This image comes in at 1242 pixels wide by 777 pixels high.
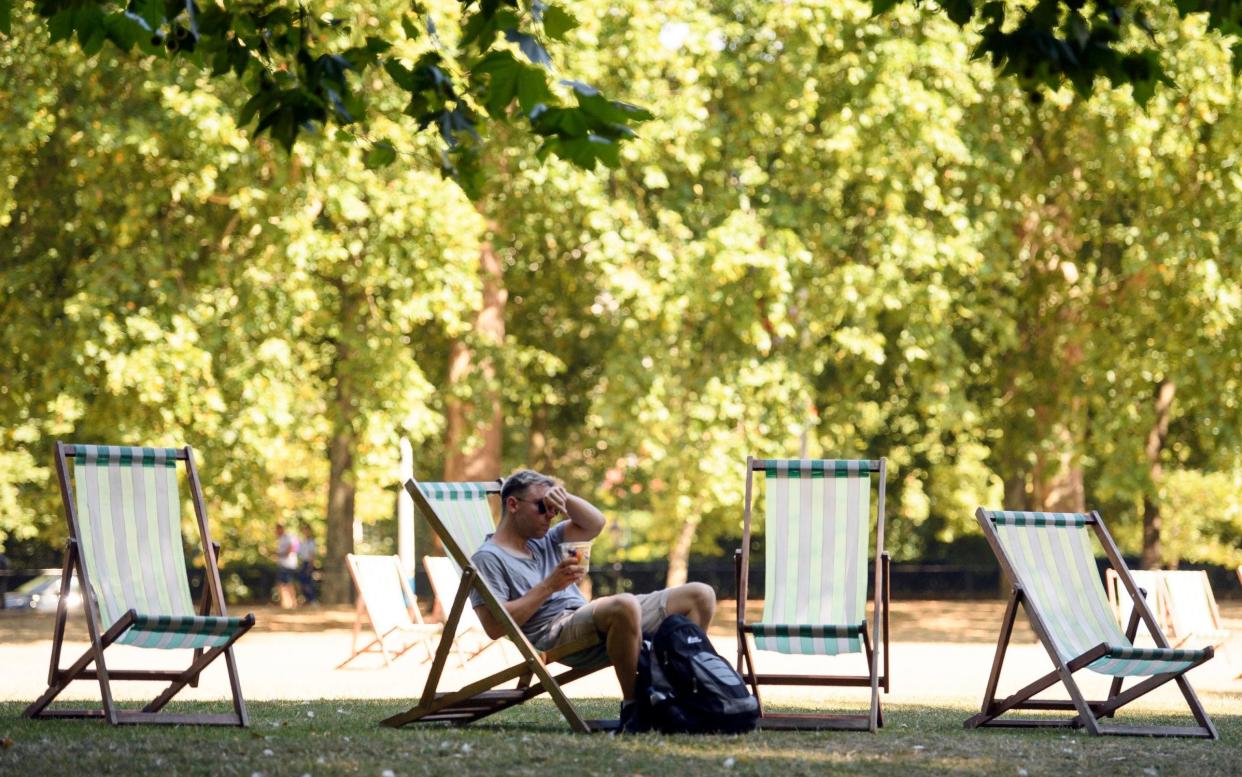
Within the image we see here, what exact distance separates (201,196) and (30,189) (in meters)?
3.01

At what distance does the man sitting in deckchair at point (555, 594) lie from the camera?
20.6ft

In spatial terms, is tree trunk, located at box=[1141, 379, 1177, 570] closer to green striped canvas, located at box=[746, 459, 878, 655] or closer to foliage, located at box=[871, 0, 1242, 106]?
green striped canvas, located at box=[746, 459, 878, 655]

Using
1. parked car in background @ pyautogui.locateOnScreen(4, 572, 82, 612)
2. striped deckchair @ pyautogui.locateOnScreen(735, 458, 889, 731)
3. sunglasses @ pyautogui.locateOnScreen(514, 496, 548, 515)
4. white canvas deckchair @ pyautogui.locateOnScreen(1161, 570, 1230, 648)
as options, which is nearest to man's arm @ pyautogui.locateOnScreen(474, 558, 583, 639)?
sunglasses @ pyautogui.locateOnScreen(514, 496, 548, 515)

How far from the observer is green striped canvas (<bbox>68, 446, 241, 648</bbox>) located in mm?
6953

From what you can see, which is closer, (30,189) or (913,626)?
(30,189)

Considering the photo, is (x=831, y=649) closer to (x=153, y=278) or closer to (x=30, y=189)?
(x=153, y=278)

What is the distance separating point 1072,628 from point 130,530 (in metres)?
3.81

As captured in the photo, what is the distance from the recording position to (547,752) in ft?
18.3

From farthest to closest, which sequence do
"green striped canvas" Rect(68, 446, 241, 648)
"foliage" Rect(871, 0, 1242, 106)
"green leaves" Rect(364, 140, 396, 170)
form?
"green striped canvas" Rect(68, 446, 241, 648) < "green leaves" Rect(364, 140, 396, 170) < "foliage" Rect(871, 0, 1242, 106)

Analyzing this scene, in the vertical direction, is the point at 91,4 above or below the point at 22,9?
A: below

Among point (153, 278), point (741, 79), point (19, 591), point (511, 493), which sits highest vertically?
point (741, 79)

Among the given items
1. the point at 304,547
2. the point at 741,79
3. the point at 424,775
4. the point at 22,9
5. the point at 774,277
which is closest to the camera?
the point at 424,775

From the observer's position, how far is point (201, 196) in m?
15.6

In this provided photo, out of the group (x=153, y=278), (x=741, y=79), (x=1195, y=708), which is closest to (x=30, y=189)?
(x=153, y=278)
